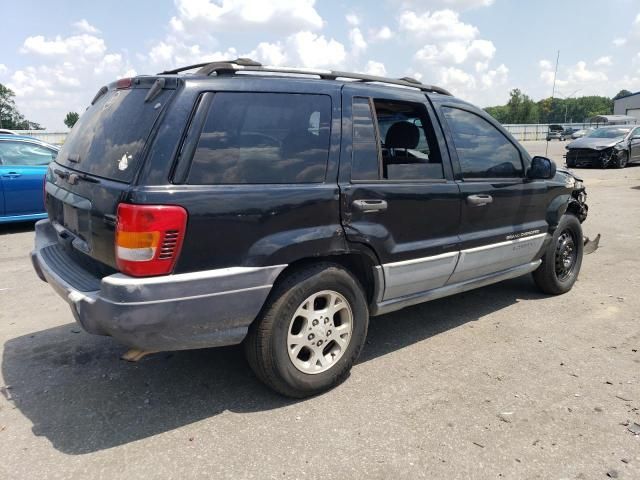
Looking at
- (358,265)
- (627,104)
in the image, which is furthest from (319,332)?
(627,104)

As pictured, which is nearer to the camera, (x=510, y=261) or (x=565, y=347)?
(x=565, y=347)

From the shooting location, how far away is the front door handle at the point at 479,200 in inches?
157

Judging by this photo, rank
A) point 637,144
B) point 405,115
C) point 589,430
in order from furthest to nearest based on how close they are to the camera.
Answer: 1. point 637,144
2. point 405,115
3. point 589,430

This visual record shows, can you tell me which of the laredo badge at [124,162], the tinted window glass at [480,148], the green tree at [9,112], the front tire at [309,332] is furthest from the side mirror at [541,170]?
the green tree at [9,112]

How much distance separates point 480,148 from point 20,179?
7.32 meters

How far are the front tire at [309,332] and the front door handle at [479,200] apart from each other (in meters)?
1.24

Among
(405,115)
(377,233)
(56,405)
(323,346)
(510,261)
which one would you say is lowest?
(56,405)

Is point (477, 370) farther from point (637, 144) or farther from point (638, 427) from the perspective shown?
point (637, 144)

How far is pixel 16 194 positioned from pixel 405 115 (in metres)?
7.01

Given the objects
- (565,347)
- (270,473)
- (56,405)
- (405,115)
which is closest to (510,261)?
(565,347)

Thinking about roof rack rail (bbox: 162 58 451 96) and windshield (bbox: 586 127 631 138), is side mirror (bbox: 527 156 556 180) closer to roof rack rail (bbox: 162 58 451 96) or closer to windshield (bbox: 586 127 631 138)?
roof rack rail (bbox: 162 58 451 96)

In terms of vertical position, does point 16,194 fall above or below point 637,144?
below

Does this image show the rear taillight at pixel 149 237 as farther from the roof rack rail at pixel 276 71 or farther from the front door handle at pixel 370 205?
the front door handle at pixel 370 205

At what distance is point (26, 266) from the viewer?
6.29 m
